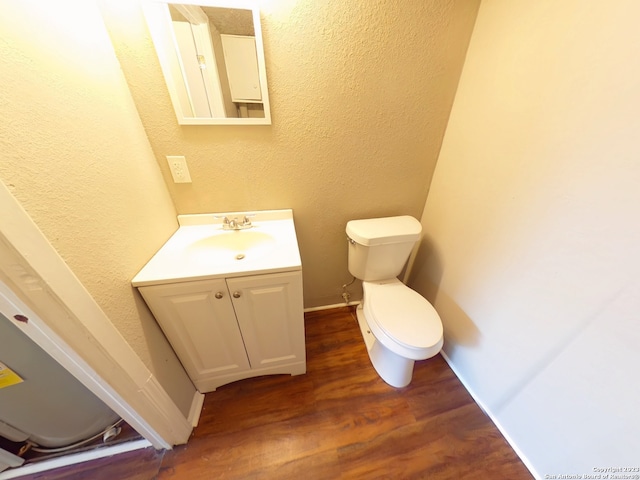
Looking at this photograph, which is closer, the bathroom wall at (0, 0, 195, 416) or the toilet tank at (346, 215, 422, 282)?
the bathroom wall at (0, 0, 195, 416)

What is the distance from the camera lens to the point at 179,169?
102 centimetres

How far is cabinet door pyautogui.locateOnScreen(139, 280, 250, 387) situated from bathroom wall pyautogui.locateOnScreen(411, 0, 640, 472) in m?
1.17

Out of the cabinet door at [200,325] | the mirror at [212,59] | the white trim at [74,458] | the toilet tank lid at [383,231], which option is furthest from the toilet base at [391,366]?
the mirror at [212,59]

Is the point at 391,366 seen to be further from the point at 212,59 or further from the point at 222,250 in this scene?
the point at 212,59

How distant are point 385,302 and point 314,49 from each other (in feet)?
4.05

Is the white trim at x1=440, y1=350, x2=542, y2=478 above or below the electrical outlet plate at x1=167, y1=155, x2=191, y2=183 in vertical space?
below

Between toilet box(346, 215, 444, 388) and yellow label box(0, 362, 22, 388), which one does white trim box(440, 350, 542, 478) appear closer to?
toilet box(346, 215, 444, 388)

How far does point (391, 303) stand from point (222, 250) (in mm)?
939

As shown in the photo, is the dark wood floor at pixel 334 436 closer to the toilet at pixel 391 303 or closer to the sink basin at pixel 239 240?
the toilet at pixel 391 303

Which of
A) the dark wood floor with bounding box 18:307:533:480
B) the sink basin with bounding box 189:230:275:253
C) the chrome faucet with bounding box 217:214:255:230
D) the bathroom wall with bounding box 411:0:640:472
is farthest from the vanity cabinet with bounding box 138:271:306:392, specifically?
the bathroom wall with bounding box 411:0:640:472

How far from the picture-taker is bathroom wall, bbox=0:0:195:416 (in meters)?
0.47

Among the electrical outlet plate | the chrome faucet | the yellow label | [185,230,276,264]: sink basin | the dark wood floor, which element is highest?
the electrical outlet plate

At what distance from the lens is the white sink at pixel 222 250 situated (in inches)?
31.2

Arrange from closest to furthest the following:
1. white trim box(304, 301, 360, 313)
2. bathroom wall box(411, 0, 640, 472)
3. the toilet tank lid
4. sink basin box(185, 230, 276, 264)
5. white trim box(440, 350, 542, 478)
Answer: bathroom wall box(411, 0, 640, 472) → white trim box(440, 350, 542, 478) → sink basin box(185, 230, 276, 264) → the toilet tank lid → white trim box(304, 301, 360, 313)
